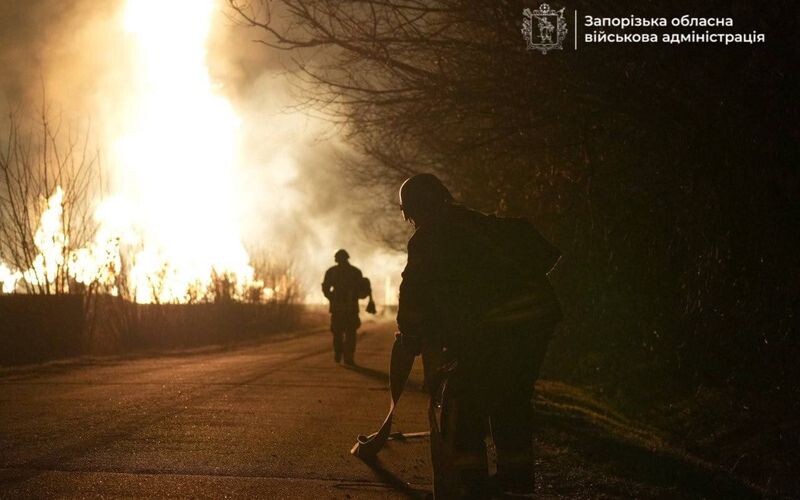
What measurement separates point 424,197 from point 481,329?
0.81 m

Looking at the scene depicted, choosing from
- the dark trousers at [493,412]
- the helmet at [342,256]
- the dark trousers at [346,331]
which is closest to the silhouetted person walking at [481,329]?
the dark trousers at [493,412]

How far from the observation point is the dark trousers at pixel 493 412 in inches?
165

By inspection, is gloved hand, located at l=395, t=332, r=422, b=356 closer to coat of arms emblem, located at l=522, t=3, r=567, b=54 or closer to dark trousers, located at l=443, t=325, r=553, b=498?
dark trousers, located at l=443, t=325, r=553, b=498

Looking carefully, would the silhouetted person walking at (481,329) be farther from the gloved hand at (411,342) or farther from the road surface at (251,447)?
the road surface at (251,447)

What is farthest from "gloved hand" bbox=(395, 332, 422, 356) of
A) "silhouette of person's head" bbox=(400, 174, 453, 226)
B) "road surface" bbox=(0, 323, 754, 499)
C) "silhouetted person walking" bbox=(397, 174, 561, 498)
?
"road surface" bbox=(0, 323, 754, 499)

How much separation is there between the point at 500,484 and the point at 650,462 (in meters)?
2.71

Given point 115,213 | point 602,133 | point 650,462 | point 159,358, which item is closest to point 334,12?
point 602,133

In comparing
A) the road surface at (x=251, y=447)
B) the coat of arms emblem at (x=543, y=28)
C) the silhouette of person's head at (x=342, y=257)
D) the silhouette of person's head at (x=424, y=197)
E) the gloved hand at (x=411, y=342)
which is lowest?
the road surface at (x=251, y=447)

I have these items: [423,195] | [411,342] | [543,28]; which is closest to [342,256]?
[543,28]

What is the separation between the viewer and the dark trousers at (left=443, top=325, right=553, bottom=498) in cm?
418

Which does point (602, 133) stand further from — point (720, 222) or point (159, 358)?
point (159, 358)

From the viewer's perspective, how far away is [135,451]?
6.21 m

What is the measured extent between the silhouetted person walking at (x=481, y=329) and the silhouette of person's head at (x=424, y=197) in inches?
9.3

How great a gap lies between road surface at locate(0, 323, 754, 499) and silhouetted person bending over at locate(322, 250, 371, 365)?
4051 mm
